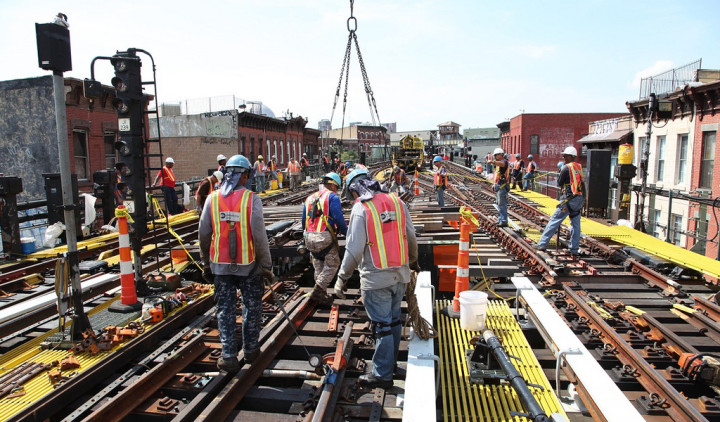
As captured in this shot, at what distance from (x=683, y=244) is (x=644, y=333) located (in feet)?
55.3

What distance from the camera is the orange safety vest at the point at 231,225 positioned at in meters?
4.39

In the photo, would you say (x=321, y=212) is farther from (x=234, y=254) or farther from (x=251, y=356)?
(x=251, y=356)

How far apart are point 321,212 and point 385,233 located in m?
2.17

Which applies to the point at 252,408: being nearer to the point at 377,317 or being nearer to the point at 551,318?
the point at 377,317

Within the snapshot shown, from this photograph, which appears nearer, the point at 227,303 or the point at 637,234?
the point at 227,303

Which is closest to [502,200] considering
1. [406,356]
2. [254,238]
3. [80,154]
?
[406,356]

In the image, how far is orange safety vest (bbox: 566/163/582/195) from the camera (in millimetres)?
8391

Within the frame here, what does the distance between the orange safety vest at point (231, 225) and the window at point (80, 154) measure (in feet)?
56.7

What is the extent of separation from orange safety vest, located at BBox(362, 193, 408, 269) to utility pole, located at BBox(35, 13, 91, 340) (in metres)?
3.19

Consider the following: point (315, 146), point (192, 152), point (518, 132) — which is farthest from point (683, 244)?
point (315, 146)

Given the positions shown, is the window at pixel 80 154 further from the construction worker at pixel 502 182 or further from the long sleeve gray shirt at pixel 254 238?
the long sleeve gray shirt at pixel 254 238

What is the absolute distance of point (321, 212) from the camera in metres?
6.24

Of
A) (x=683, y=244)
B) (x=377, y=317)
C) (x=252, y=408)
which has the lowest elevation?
(x=683, y=244)

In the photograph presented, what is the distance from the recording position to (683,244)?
19109 mm
